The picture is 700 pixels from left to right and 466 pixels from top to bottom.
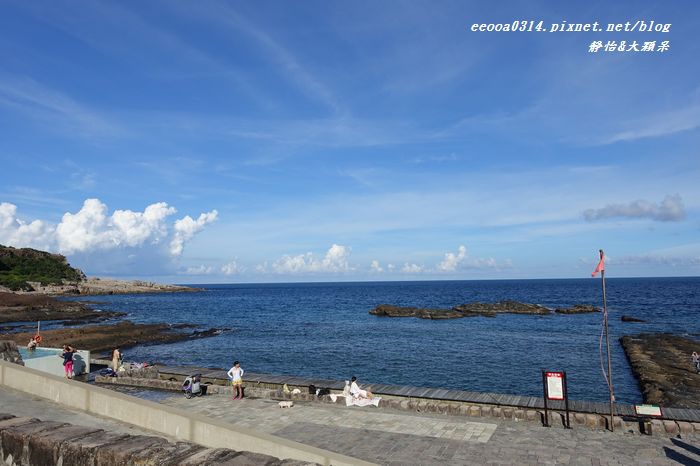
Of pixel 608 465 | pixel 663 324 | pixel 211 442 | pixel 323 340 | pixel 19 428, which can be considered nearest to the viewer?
pixel 19 428

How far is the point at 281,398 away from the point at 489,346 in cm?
3127

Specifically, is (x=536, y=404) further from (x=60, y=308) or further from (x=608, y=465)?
(x=60, y=308)

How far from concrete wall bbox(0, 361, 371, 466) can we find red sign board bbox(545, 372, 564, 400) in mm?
11063

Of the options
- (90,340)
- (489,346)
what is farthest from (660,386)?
(90,340)

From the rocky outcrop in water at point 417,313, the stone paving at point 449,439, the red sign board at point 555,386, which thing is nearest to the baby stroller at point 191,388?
the stone paving at point 449,439

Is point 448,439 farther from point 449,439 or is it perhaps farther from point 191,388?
point 191,388

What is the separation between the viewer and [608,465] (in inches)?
466

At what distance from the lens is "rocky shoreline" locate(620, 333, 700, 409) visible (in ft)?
89.1

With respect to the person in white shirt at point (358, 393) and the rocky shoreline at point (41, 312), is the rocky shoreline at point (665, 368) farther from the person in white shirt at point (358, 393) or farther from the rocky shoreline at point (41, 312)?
the rocky shoreline at point (41, 312)

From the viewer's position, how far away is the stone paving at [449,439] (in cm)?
1239

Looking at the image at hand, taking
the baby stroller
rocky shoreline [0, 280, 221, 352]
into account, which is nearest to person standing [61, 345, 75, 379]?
the baby stroller

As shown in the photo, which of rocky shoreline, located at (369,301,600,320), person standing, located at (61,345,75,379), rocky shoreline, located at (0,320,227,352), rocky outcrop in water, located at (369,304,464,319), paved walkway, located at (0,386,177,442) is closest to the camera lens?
paved walkway, located at (0,386,177,442)

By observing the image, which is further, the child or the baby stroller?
the baby stroller

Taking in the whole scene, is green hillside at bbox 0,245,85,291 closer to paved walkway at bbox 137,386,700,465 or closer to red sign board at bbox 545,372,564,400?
paved walkway at bbox 137,386,700,465
